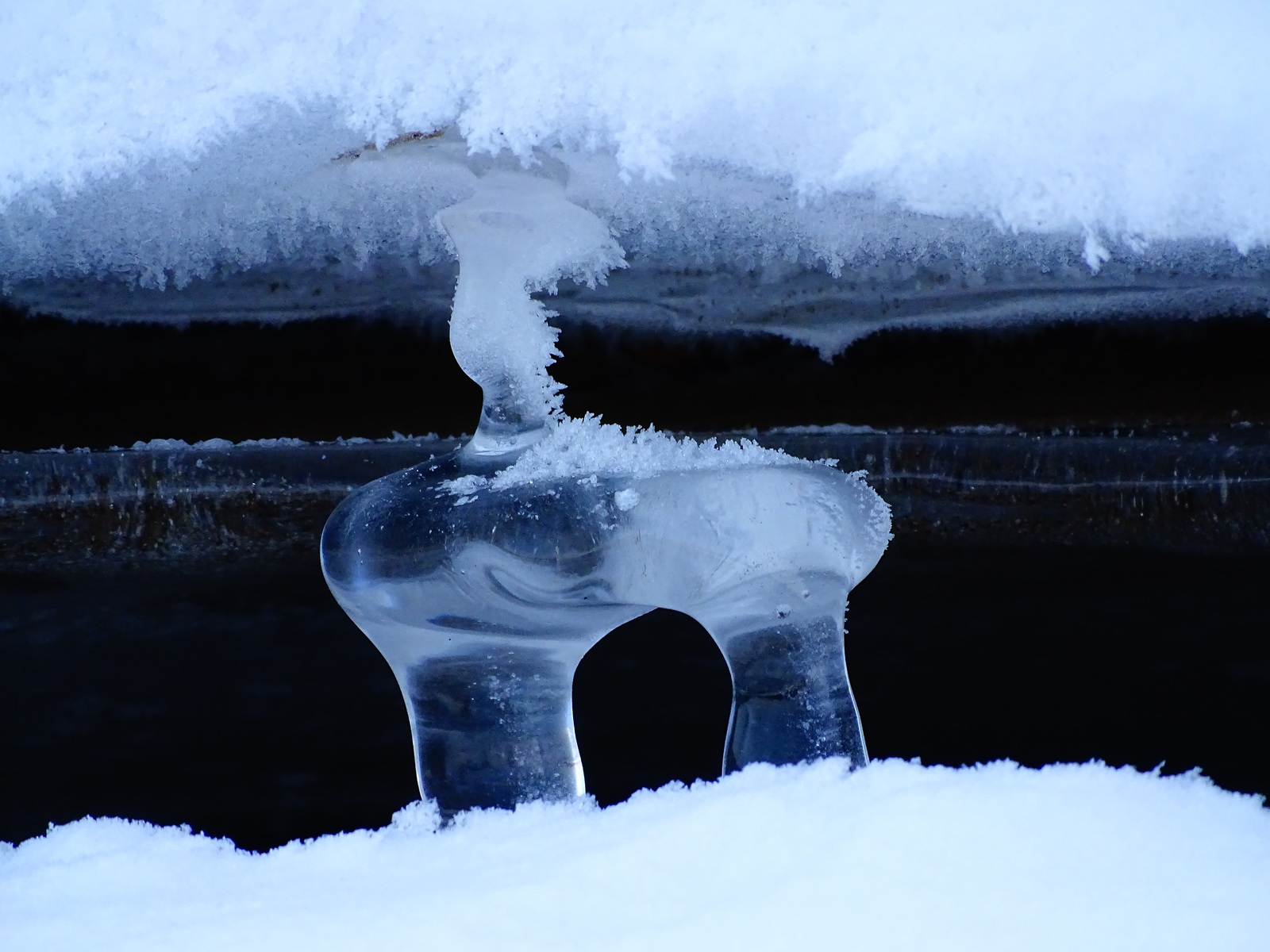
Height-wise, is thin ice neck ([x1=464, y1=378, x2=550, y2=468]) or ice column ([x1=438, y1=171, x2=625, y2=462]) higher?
ice column ([x1=438, y1=171, x2=625, y2=462])

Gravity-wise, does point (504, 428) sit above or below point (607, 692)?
above

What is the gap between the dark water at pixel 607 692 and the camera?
0.47 meters

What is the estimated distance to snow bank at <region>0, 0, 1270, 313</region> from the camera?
0.28 metres

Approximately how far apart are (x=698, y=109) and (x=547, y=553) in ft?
0.37

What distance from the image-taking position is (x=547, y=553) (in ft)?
0.93

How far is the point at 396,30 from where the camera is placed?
0.94 ft

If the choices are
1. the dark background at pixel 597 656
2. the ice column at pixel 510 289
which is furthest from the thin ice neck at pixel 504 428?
the dark background at pixel 597 656

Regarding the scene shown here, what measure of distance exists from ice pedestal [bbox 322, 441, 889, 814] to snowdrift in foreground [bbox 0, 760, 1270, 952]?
2cm

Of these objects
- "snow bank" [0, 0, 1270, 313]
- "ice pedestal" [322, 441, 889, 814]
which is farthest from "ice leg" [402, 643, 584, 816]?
"snow bank" [0, 0, 1270, 313]

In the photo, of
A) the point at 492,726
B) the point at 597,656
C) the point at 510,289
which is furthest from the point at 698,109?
the point at 597,656

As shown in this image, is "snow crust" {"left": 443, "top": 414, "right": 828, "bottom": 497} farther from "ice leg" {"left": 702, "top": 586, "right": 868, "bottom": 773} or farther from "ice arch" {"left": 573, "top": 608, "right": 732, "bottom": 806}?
"ice arch" {"left": 573, "top": 608, "right": 732, "bottom": 806}

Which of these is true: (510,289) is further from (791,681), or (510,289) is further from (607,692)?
(607,692)

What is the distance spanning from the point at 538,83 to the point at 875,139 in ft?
0.26

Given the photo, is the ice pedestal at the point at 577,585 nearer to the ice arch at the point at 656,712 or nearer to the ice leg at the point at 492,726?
the ice leg at the point at 492,726
